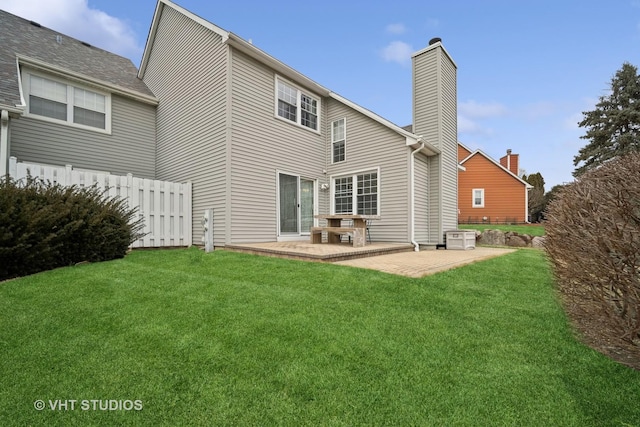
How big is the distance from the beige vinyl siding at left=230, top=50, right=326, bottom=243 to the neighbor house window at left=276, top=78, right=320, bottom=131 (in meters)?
0.31

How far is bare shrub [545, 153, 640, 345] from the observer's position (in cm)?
210

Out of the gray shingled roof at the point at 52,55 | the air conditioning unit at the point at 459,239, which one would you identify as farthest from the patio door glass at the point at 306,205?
the gray shingled roof at the point at 52,55

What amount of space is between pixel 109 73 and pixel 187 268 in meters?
9.75

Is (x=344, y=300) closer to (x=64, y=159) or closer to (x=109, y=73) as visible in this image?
(x=64, y=159)

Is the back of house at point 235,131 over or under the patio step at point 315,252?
over

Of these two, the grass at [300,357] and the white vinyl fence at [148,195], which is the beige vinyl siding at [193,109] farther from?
the grass at [300,357]

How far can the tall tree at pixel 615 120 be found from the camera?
21.2 metres

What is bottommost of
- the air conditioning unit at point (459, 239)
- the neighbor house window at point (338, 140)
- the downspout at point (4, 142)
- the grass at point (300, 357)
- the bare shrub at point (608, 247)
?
the grass at point (300, 357)

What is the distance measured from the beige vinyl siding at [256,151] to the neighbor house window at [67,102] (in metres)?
5.10

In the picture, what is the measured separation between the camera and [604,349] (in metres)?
2.57

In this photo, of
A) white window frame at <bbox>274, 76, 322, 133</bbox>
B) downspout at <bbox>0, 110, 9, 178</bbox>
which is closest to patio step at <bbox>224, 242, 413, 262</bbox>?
white window frame at <bbox>274, 76, 322, 133</bbox>

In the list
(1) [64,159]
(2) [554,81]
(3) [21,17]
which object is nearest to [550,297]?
(2) [554,81]

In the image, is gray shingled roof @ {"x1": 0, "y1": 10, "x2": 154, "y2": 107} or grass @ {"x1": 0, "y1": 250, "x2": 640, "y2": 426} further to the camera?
gray shingled roof @ {"x1": 0, "y1": 10, "x2": 154, "y2": 107}

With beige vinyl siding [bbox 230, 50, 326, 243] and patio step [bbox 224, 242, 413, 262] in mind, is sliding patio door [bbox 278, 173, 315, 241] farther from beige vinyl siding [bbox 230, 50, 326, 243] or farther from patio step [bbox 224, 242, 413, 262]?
patio step [bbox 224, 242, 413, 262]
